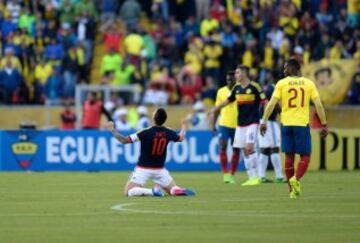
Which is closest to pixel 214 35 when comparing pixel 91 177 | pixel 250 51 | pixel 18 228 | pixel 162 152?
pixel 250 51

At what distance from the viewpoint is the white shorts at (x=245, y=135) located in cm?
2794

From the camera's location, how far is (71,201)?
22094 mm

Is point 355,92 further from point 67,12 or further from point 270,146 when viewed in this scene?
point 270,146

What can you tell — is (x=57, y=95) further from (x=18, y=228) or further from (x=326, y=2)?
(x=18, y=228)

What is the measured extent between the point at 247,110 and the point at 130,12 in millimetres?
15734

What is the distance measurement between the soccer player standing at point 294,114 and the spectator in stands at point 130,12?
20.6 m

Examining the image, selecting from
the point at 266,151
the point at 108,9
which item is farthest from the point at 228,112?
the point at 108,9

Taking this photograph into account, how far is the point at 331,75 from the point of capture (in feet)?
128

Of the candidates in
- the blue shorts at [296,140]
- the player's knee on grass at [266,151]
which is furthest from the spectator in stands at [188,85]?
the blue shorts at [296,140]

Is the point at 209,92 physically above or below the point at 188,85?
below

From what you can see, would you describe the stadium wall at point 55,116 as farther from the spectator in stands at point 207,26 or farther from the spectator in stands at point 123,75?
the spectator in stands at point 207,26

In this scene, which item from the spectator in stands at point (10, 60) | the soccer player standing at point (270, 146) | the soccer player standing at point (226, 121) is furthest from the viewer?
the spectator in stands at point (10, 60)

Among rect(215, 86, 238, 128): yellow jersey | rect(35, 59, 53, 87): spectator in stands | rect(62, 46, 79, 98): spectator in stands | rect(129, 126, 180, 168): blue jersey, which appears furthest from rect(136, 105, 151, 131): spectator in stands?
rect(129, 126, 180, 168): blue jersey

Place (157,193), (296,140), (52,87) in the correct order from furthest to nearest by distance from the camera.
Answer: (52,87)
(157,193)
(296,140)
